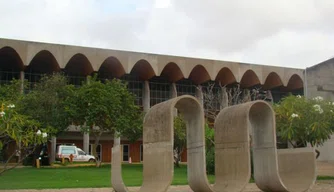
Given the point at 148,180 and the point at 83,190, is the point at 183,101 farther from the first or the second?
the point at 83,190

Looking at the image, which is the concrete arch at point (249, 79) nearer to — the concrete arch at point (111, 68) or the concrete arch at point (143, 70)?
the concrete arch at point (143, 70)

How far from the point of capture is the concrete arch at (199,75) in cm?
3975

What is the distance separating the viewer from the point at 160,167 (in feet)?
31.7

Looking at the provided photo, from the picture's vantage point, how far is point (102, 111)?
2706 centimetres

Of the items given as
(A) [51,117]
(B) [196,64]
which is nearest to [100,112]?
(A) [51,117]

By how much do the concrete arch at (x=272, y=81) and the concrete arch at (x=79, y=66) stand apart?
18.0 meters

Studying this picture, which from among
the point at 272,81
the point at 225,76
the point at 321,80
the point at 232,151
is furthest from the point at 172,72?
the point at 232,151

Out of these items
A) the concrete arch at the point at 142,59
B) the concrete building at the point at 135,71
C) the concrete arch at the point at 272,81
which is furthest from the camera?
the concrete arch at the point at 272,81

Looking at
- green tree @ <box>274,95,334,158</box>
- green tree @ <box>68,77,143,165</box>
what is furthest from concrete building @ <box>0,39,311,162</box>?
green tree @ <box>274,95,334,158</box>

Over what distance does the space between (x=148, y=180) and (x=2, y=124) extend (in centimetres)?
439

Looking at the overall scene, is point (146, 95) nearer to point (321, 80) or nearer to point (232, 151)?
point (321, 80)

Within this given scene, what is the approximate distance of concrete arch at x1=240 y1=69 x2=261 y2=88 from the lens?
41906 millimetres

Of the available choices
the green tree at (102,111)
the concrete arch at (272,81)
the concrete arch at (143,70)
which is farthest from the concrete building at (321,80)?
the concrete arch at (272,81)

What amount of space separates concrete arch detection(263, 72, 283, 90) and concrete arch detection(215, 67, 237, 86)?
440 cm
